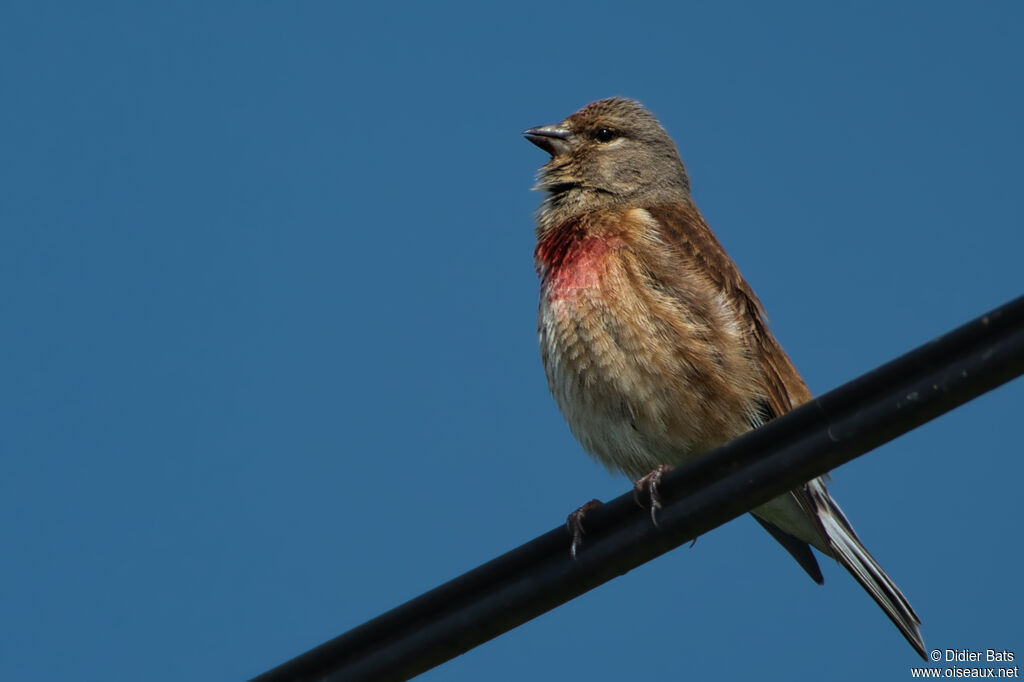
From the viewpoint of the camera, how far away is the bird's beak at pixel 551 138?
324 inches

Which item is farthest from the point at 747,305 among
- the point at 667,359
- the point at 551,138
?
the point at 551,138

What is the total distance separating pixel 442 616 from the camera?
4.05 meters

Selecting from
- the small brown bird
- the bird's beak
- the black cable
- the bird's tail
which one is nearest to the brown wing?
the small brown bird

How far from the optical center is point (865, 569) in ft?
20.2

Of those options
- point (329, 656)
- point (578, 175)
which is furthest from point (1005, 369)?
point (578, 175)

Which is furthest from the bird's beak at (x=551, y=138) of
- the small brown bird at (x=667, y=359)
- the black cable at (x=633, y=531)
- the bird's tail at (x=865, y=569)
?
the black cable at (x=633, y=531)

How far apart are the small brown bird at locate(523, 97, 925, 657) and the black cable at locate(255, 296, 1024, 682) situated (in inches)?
78.2

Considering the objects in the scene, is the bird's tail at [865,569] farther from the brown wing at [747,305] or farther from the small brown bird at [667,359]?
the brown wing at [747,305]

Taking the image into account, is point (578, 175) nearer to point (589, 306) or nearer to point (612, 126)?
point (612, 126)

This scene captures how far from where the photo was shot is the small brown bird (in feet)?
20.5

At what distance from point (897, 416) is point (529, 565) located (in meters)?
1.32

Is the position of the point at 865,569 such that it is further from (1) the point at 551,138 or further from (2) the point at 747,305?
(1) the point at 551,138

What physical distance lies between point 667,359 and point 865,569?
1.40 metres

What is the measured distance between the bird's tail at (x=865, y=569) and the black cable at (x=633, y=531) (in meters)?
2.18
